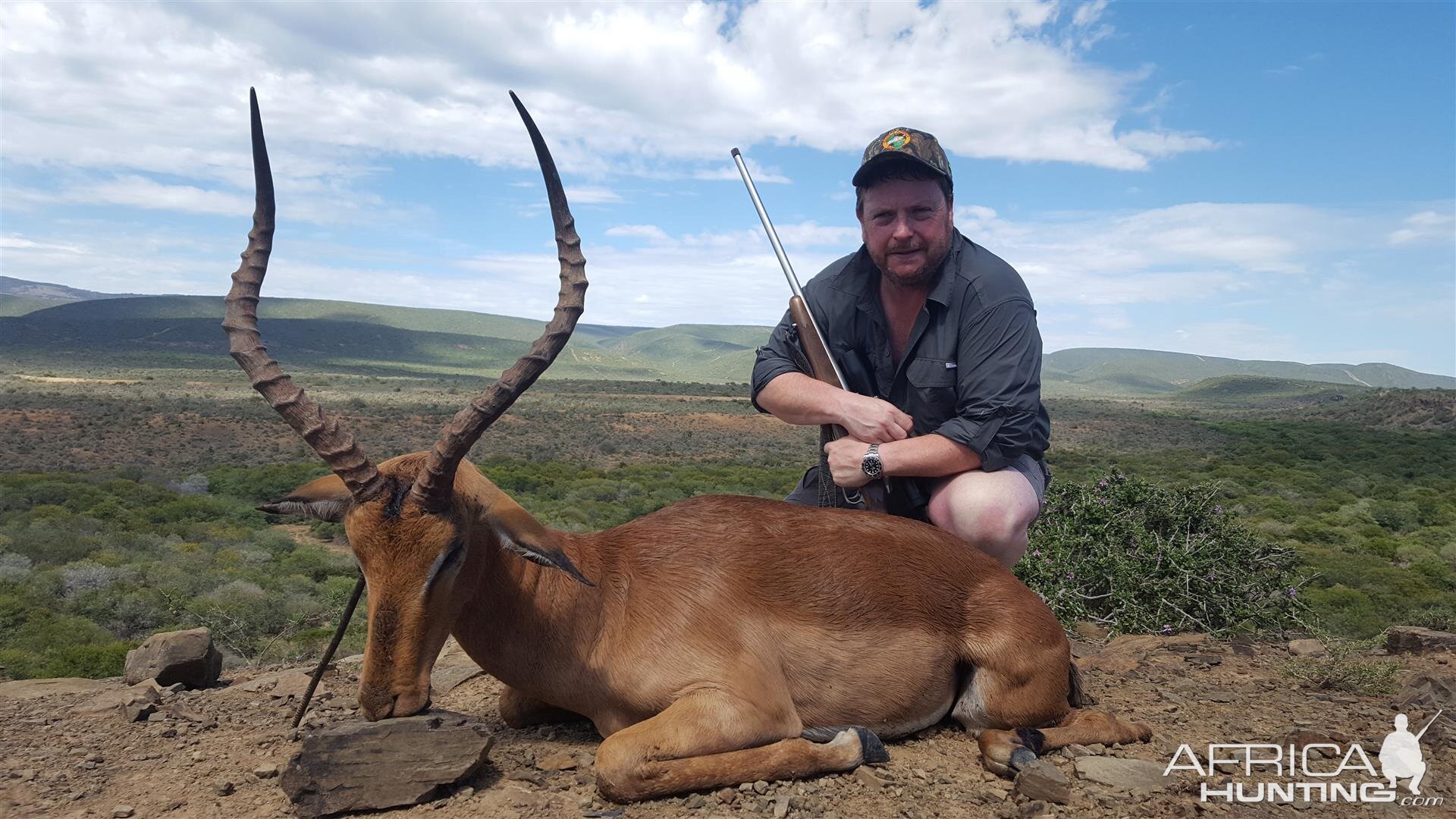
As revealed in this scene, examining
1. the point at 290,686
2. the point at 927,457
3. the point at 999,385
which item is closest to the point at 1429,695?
the point at 999,385

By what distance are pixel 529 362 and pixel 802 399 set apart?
2.62 meters

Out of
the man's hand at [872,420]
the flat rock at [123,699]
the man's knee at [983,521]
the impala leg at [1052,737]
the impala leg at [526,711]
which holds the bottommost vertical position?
the flat rock at [123,699]

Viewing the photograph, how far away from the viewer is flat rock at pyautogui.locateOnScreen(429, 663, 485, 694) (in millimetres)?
6742

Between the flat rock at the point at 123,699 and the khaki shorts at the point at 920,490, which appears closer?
the flat rock at the point at 123,699

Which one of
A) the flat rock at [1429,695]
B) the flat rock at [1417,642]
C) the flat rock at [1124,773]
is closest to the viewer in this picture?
the flat rock at [1124,773]

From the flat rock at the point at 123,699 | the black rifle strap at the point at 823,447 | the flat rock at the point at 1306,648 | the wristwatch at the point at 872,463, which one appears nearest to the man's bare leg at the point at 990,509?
the wristwatch at the point at 872,463

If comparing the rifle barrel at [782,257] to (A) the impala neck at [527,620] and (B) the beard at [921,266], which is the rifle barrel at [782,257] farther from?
(A) the impala neck at [527,620]

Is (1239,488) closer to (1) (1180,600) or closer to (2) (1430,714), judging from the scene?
(1) (1180,600)

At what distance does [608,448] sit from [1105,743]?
50226 mm

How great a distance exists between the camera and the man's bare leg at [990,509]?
5.98 m

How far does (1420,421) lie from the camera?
76.9 metres

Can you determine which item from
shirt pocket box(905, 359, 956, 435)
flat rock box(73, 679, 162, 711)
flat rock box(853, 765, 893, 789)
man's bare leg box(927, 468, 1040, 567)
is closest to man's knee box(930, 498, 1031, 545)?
man's bare leg box(927, 468, 1040, 567)

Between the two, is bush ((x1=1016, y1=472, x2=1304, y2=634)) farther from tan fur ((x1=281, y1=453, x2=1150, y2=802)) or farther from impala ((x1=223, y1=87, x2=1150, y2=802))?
tan fur ((x1=281, y1=453, x2=1150, y2=802))

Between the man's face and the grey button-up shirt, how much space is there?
0.53ft
